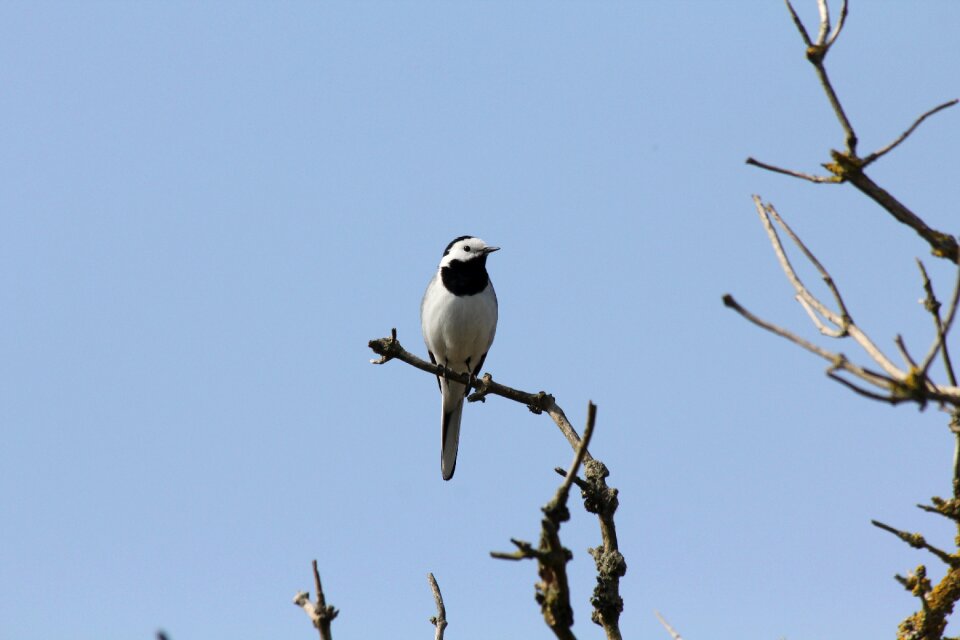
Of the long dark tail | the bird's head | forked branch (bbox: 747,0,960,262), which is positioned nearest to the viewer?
forked branch (bbox: 747,0,960,262)

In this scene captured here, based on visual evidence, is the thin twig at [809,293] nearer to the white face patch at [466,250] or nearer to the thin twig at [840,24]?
the thin twig at [840,24]

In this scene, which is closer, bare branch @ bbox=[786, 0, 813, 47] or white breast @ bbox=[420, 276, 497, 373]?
bare branch @ bbox=[786, 0, 813, 47]

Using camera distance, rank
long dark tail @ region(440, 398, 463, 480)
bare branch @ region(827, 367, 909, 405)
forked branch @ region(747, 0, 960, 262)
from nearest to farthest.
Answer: bare branch @ region(827, 367, 909, 405) → forked branch @ region(747, 0, 960, 262) → long dark tail @ region(440, 398, 463, 480)

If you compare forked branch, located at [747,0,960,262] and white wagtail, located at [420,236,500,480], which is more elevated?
white wagtail, located at [420,236,500,480]

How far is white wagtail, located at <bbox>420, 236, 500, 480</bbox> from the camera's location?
10086mm

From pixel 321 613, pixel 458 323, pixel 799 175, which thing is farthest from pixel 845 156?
pixel 458 323

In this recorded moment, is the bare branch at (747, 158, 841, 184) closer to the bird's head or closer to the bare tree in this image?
the bare tree

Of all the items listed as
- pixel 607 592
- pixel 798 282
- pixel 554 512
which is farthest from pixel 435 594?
pixel 798 282

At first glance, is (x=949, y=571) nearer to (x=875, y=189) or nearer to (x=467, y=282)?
(x=875, y=189)

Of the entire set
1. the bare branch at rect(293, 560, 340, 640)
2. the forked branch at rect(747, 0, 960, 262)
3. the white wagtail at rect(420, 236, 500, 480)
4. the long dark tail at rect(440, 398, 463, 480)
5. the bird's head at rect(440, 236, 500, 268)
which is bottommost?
the bare branch at rect(293, 560, 340, 640)

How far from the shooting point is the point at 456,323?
1008 cm

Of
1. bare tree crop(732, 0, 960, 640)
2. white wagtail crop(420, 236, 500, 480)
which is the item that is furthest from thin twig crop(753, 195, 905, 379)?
white wagtail crop(420, 236, 500, 480)

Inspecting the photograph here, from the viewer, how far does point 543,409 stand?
5.61 m

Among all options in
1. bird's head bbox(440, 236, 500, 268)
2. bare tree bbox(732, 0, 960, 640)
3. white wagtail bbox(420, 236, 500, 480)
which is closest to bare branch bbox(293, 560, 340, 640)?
bare tree bbox(732, 0, 960, 640)
